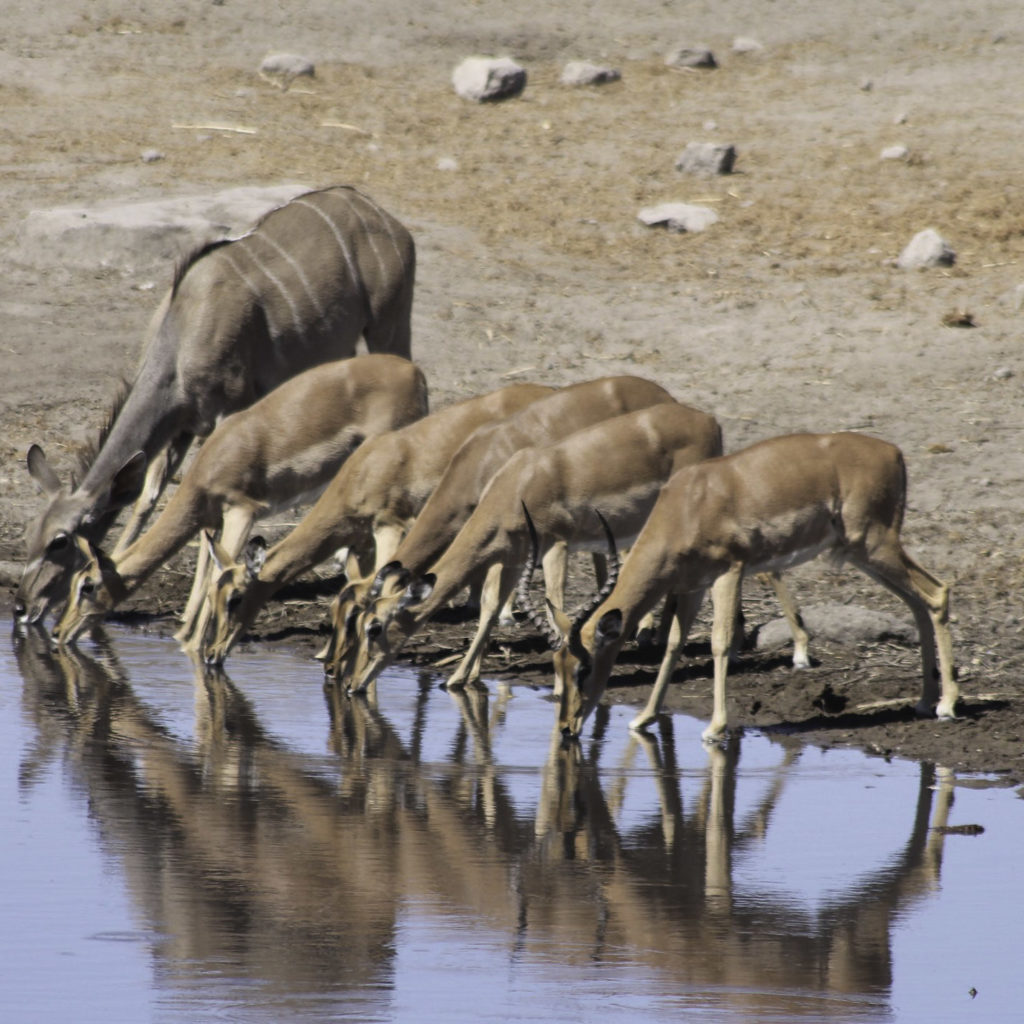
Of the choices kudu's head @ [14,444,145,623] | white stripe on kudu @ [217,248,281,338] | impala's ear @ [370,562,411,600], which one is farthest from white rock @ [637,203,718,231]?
impala's ear @ [370,562,411,600]

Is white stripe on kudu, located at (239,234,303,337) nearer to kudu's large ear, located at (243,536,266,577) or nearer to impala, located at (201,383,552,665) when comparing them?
impala, located at (201,383,552,665)

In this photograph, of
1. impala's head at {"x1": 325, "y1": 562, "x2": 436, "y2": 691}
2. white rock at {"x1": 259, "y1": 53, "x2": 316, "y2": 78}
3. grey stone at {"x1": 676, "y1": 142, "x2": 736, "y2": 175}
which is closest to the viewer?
impala's head at {"x1": 325, "y1": 562, "x2": 436, "y2": 691}

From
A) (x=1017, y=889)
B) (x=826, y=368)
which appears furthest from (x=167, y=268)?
(x=1017, y=889)

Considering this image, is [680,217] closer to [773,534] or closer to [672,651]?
[773,534]

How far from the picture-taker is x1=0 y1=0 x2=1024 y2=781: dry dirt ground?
11.2 meters

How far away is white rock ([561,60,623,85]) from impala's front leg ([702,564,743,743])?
589 inches

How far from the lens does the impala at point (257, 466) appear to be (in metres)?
10.6

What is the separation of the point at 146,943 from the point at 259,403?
250 inches

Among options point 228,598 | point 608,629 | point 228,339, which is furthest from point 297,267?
point 608,629

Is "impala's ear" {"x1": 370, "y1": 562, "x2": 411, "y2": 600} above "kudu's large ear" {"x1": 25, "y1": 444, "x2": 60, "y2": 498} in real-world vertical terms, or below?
above

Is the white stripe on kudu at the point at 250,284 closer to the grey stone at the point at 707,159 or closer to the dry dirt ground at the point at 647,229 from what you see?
the dry dirt ground at the point at 647,229

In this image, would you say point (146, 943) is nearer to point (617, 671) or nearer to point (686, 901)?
point (686, 901)

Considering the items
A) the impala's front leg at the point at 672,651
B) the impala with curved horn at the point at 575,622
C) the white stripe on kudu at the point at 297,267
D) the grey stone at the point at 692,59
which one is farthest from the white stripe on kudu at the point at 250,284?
the grey stone at the point at 692,59

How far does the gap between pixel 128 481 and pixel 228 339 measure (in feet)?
4.55
